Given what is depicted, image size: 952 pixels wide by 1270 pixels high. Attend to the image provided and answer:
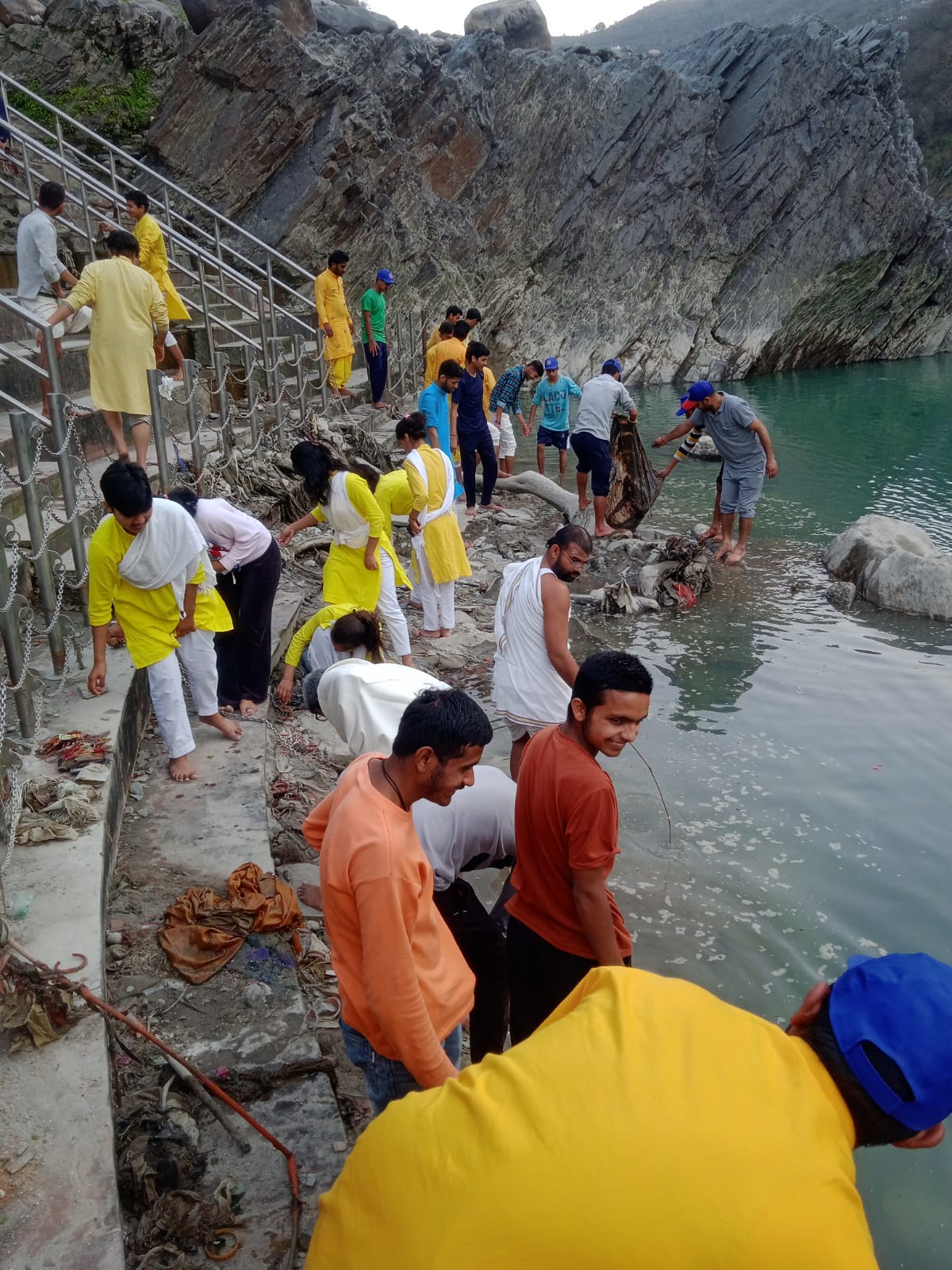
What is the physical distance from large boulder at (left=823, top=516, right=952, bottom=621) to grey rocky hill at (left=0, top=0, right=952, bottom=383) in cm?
1318

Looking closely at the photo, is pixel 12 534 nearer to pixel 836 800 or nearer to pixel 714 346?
pixel 836 800

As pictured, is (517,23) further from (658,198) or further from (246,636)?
(246,636)

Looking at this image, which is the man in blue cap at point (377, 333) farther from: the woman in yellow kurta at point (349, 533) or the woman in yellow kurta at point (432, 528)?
the woman in yellow kurta at point (349, 533)

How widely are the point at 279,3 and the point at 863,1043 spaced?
24582 mm

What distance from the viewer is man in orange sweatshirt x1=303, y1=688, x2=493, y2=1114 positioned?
6.08 ft

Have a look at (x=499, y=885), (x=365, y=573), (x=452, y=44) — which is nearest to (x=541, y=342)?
(x=452, y=44)

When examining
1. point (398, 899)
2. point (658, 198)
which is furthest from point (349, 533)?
point (658, 198)

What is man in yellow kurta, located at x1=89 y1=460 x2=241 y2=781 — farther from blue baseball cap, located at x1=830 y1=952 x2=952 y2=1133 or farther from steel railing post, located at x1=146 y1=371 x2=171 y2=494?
blue baseball cap, located at x1=830 y1=952 x2=952 y2=1133

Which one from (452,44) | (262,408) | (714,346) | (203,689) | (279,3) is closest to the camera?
(203,689)

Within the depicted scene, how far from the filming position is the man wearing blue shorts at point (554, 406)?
11.0 meters

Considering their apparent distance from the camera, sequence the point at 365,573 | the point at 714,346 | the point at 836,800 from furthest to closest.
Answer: the point at 714,346
the point at 365,573
the point at 836,800

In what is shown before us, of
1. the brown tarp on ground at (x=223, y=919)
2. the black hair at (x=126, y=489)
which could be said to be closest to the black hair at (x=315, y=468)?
the black hair at (x=126, y=489)

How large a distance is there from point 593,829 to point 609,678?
1.31 ft

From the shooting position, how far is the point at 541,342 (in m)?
26.2
